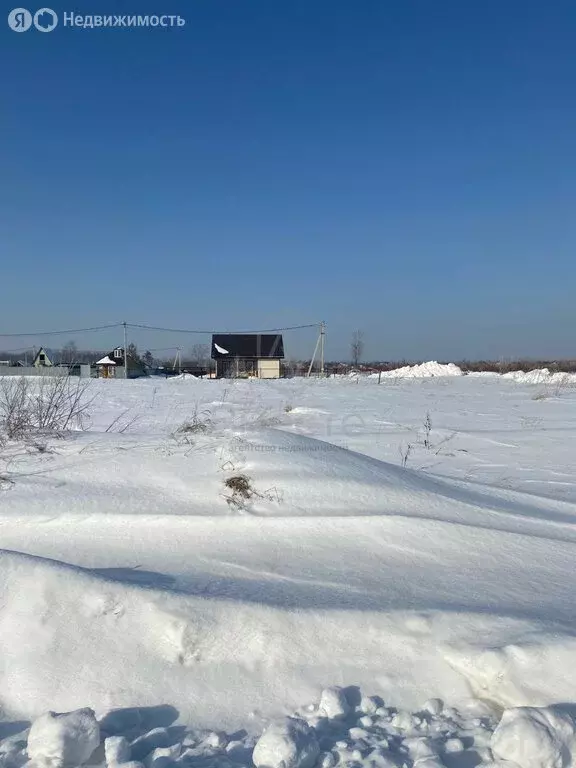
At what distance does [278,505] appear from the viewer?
10.7 feet

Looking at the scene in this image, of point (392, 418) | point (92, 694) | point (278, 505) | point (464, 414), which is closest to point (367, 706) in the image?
point (92, 694)

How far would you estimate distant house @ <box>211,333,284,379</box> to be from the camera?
42.6 m

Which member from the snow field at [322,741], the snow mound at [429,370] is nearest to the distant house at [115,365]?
the snow mound at [429,370]

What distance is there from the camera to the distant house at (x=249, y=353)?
140ft

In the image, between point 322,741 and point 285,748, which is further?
point 322,741

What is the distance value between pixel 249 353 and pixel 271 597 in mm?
41363

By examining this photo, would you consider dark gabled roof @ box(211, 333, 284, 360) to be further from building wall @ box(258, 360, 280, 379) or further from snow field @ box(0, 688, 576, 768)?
snow field @ box(0, 688, 576, 768)

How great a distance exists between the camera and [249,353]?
43.4 m

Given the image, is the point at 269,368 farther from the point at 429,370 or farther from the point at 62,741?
the point at 62,741

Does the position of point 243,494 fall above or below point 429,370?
below

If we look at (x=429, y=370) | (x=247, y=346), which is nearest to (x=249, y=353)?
(x=247, y=346)

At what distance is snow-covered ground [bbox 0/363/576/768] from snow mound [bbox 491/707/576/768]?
0.04 ft

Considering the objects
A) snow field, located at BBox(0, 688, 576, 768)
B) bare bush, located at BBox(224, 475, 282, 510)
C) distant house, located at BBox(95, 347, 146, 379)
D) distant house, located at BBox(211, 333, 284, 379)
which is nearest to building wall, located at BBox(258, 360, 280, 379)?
distant house, located at BBox(211, 333, 284, 379)

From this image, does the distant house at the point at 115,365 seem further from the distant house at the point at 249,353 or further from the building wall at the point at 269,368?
the building wall at the point at 269,368
